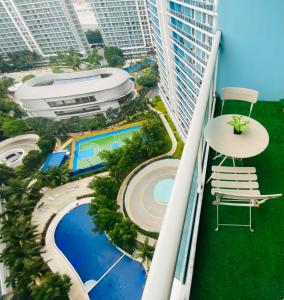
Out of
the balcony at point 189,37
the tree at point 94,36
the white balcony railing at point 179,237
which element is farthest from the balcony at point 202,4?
the tree at point 94,36

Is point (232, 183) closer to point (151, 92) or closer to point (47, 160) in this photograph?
point (47, 160)

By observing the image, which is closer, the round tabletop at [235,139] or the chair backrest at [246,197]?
the chair backrest at [246,197]

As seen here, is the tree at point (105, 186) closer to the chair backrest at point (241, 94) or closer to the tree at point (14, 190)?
the tree at point (14, 190)

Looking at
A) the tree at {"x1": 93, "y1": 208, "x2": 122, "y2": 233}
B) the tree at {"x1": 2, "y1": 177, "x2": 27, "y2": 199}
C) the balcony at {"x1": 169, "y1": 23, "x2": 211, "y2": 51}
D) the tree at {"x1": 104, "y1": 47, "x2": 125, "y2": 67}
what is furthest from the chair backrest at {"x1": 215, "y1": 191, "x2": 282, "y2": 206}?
the tree at {"x1": 104, "y1": 47, "x2": 125, "y2": 67}

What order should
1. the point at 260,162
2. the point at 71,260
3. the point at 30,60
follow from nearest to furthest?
the point at 260,162
the point at 71,260
the point at 30,60

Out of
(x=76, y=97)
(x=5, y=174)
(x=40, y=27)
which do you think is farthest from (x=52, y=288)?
(x=40, y=27)

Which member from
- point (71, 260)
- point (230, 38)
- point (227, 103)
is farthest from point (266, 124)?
point (71, 260)
